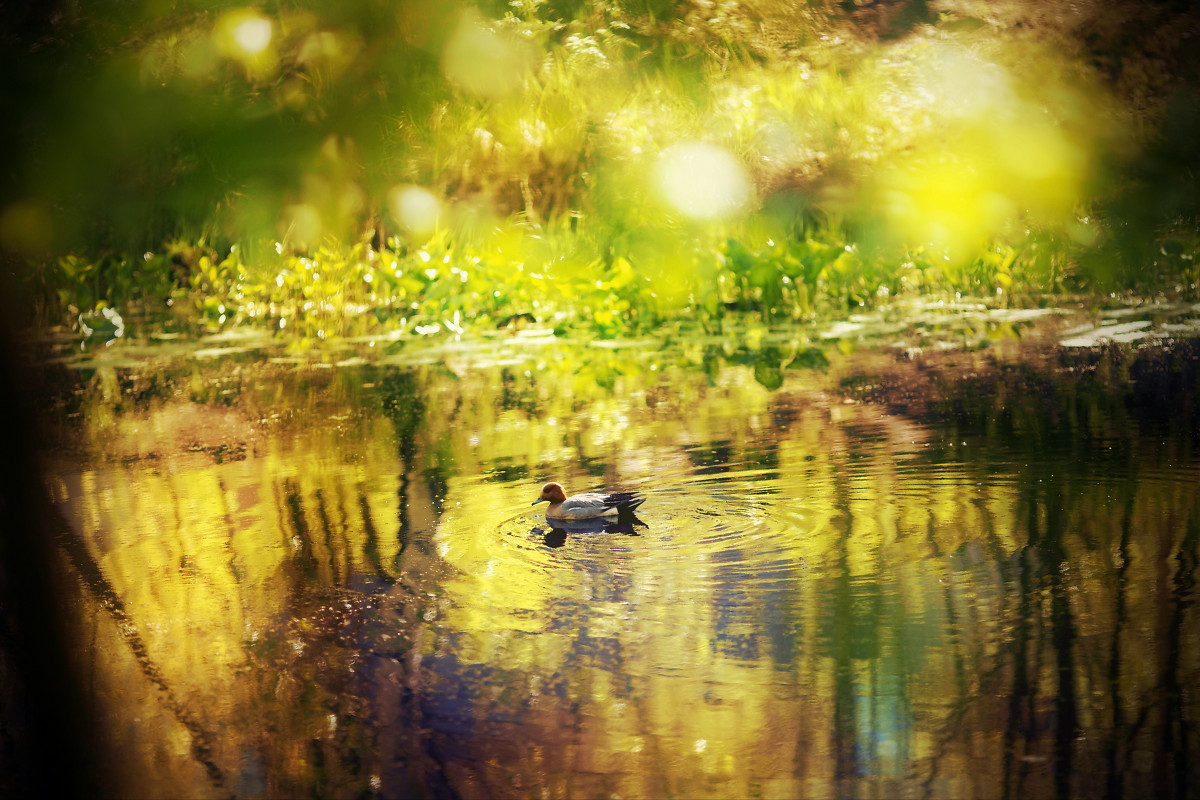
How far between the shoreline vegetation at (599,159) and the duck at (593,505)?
1.57 metres

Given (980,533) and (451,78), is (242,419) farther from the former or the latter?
(980,533)

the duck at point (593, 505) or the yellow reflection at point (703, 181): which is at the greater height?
the yellow reflection at point (703, 181)

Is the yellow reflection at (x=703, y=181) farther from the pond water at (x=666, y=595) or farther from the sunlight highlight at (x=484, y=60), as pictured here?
the sunlight highlight at (x=484, y=60)

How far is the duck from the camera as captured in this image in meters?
5.61

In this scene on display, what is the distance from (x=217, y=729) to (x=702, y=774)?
139cm

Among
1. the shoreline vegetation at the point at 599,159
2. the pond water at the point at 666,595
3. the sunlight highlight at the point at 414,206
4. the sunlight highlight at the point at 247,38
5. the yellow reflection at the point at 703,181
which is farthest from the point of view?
the yellow reflection at the point at 703,181

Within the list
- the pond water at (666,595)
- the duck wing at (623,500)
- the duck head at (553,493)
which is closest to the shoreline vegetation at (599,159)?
the pond water at (666,595)

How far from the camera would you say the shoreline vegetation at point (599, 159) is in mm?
5270

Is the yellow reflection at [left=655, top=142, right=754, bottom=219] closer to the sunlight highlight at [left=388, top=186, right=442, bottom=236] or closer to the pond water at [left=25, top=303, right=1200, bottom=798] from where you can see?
the pond water at [left=25, top=303, right=1200, bottom=798]

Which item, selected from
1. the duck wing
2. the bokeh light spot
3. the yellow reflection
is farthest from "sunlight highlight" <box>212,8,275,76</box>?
the yellow reflection

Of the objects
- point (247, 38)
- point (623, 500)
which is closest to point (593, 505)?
point (623, 500)

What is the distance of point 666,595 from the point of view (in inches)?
182

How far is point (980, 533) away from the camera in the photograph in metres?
5.19

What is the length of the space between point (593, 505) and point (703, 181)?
214 inches
